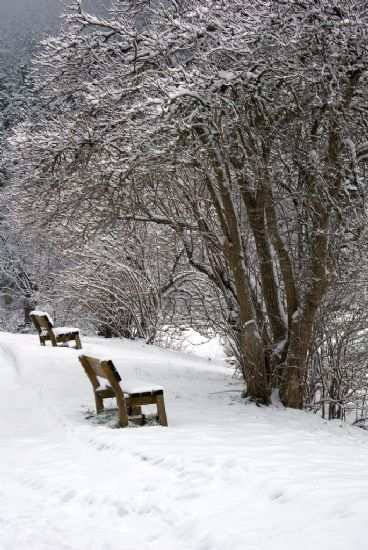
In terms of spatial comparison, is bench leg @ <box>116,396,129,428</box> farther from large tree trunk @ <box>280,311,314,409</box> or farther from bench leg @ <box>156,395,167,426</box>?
large tree trunk @ <box>280,311,314,409</box>

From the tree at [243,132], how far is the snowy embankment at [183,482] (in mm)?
1801

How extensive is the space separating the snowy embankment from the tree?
1801 millimetres

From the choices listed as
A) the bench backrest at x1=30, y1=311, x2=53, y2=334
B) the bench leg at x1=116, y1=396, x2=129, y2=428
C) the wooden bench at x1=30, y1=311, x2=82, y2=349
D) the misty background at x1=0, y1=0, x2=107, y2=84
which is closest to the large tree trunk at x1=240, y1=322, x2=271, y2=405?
the bench leg at x1=116, y1=396, x2=129, y2=428

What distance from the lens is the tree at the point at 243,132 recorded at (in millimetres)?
7520

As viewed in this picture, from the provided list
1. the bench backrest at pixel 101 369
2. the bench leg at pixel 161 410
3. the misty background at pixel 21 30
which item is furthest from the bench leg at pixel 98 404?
the misty background at pixel 21 30

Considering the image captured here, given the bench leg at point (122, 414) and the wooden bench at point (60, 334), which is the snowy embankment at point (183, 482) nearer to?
the bench leg at point (122, 414)

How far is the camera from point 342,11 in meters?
7.34

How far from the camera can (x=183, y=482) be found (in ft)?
14.9

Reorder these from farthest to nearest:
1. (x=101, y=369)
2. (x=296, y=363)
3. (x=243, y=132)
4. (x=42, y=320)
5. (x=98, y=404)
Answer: (x=42, y=320), (x=296, y=363), (x=243, y=132), (x=98, y=404), (x=101, y=369)

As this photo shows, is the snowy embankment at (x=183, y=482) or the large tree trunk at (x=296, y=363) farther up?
the large tree trunk at (x=296, y=363)

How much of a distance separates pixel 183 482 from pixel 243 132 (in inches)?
228

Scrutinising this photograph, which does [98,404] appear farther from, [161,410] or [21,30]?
[21,30]

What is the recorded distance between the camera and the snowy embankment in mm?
3486

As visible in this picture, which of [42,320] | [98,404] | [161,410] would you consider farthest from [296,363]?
[42,320]
